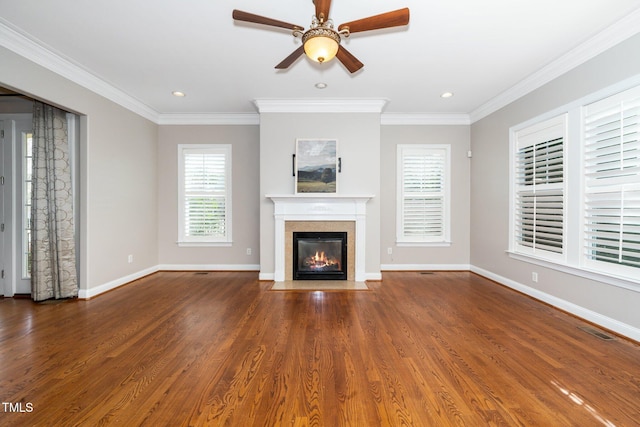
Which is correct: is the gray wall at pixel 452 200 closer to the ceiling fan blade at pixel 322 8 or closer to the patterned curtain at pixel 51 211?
the ceiling fan blade at pixel 322 8

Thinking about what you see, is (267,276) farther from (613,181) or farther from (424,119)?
(613,181)

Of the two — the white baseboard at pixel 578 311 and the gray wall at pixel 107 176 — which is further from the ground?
the gray wall at pixel 107 176

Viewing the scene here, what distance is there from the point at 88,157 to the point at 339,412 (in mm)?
4186

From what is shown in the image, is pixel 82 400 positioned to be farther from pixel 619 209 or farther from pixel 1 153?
pixel 619 209

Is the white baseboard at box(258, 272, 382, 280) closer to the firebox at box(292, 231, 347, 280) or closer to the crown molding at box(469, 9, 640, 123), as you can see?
the firebox at box(292, 231, 347, 280)

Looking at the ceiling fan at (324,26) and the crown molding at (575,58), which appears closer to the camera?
the ceiling fan at (324,26)

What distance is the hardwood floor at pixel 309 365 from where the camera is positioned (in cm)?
163

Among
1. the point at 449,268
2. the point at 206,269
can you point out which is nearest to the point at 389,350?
the point at 449,268

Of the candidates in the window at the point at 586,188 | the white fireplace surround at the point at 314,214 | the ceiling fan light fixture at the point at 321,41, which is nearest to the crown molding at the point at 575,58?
the window at the point at 586,188

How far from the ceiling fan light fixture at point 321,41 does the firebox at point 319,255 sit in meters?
2.88

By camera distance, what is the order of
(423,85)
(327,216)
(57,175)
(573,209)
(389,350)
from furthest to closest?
(327,216), (423,85), (57,175), (573,209), (389,350)

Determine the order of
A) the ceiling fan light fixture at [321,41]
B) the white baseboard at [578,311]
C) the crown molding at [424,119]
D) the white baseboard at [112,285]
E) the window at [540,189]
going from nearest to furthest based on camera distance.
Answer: the ceiling fan light fixture at [321,41]
the white baseboard at [578,311]
the window at [540,189]
the white baseboard at [112,285]
the crown molding at [424,119]

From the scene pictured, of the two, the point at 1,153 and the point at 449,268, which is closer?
the point at 1,153

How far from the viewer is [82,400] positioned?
5.71 feet
